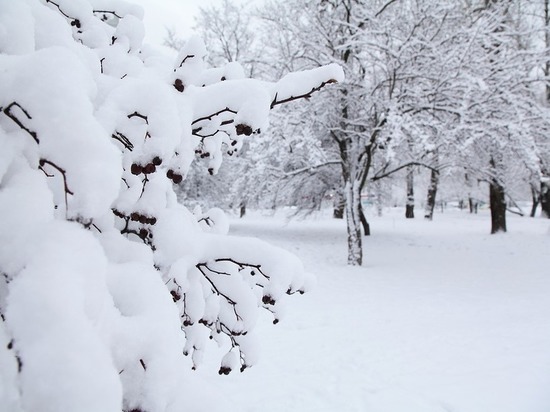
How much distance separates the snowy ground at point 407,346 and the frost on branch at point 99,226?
492 millimetres

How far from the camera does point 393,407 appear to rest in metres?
3.38

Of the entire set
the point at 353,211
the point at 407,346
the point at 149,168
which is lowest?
the point at 407,346

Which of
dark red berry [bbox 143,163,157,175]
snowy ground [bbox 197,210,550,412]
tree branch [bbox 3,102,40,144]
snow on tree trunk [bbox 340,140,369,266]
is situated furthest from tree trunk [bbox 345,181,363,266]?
tree branch [bbox 3,102,40,144]

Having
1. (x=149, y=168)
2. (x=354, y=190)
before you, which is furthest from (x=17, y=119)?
(x=354, y=190)

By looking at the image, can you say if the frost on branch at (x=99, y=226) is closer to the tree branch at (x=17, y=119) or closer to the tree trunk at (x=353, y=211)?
the tree branch at (x=17, y=119)

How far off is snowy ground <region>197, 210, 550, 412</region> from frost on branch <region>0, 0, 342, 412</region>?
1.61 ft

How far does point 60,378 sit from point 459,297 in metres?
7.46

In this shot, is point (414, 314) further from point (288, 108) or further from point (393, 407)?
point (288, 108)

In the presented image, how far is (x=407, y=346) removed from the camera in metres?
4.74

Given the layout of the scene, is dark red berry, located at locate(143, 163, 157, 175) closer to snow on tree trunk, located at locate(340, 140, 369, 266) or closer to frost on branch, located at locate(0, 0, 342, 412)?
frost on branch, located at locate(0, 0, 342, 412)

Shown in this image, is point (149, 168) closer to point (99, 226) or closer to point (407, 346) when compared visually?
point (99, 226)

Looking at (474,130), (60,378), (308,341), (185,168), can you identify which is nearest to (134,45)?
(185,168)

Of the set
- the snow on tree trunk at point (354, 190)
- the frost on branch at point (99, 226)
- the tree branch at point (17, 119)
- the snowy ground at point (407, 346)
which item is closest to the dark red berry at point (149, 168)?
the frost on branch at point (99, 226)

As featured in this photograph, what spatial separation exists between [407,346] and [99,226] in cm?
445
